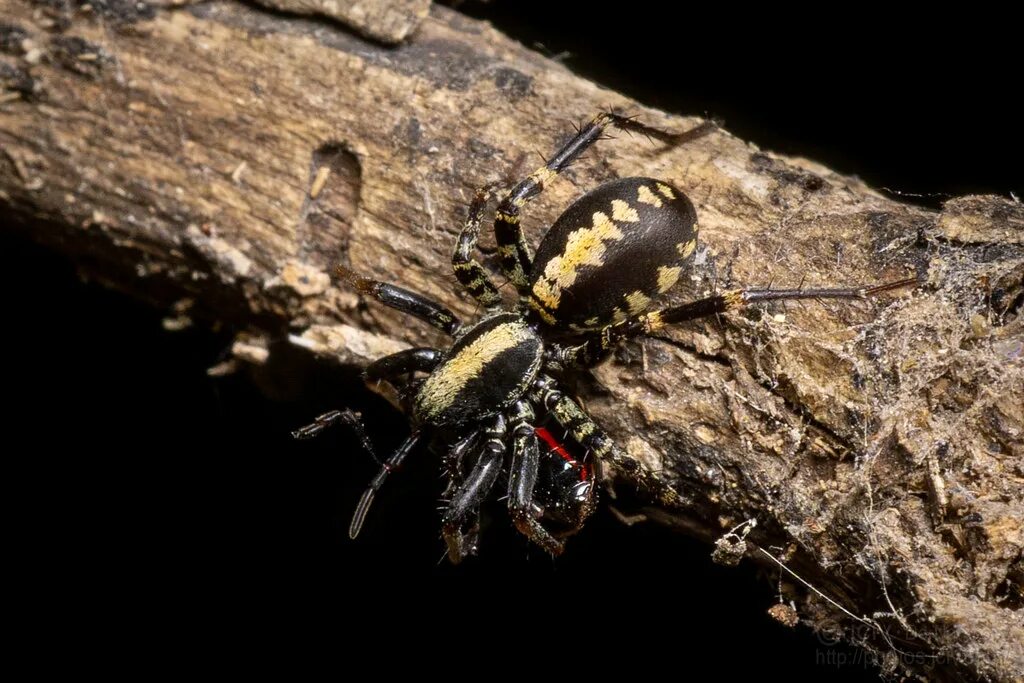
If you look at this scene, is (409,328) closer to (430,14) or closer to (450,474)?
(450,474)

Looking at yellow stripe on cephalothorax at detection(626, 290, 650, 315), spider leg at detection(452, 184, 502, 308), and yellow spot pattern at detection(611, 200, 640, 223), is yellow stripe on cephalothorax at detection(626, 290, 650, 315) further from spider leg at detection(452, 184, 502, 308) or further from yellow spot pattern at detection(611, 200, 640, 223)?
spider leg at detection(452, 184, 502, 308)

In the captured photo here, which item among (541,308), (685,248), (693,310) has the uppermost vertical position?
(685,248)

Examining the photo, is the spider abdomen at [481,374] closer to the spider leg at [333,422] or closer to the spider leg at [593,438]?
the spider leg at [593,438]

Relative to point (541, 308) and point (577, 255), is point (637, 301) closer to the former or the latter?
point (577, 255)

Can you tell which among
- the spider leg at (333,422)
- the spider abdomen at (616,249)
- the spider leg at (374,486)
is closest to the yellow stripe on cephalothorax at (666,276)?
the spider abdomen at (616,249)

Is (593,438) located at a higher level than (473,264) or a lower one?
lower

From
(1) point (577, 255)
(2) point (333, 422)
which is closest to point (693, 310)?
(1) point (577, 255)
